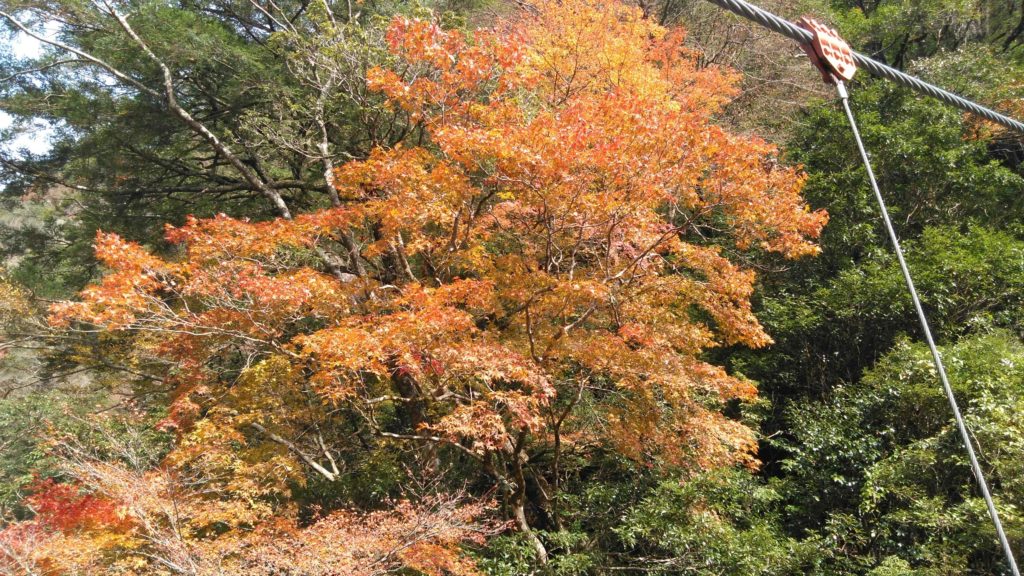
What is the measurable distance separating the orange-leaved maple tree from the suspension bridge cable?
321 cm

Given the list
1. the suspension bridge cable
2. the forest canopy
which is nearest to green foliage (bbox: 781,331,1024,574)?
the forest canopy

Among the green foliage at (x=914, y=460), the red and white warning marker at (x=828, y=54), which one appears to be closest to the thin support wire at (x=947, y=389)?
the red and white warning marker at (x=828, y=54)

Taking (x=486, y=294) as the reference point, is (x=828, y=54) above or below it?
above

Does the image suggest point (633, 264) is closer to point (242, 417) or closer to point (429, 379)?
point (429, 379)

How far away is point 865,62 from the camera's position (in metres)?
2.55

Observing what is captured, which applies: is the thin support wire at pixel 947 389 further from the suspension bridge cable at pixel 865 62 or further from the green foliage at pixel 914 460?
the green foliage at pixel 914 460

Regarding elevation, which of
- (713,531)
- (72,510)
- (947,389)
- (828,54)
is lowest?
(72,510)

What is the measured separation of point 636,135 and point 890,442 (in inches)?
194

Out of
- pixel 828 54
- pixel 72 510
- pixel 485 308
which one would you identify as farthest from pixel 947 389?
pixel 72 510

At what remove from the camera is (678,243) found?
6711 millimetres

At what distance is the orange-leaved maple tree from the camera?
5.84 meters

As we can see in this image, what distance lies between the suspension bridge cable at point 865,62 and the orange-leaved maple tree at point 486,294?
10.5 feet

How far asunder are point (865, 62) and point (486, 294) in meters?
4.48

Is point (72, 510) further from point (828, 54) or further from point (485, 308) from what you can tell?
point (828, 54)
